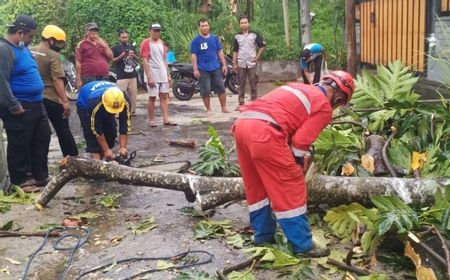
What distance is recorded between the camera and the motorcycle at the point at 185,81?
1327 cm

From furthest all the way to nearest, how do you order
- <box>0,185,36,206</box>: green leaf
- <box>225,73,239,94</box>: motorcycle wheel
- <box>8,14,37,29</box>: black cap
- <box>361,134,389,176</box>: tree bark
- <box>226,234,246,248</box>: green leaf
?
<box>225,73,239,94</box>: motorcycle wheel, <box>8,14,37,29</box>: black cap, <box>0,185,36,206</box>: green leaf, <box>361,134,389,176</box>: tree bark, <box>226,234,246,248</box>: green leaf

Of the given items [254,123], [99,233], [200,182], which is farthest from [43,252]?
[254,123]

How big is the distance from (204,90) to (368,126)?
544 cm

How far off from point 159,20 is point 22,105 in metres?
10.7

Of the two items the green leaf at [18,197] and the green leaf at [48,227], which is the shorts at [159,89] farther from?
the green leaf at [48,227]

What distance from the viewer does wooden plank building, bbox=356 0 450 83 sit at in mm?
8438

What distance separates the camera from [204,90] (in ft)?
34.3

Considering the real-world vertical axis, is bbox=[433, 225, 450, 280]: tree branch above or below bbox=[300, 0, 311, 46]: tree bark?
below

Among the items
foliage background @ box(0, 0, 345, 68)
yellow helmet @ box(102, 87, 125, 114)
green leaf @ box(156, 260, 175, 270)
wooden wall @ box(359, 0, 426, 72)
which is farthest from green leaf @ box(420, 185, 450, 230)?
foliage background @ box(0, 0, 345, 68)

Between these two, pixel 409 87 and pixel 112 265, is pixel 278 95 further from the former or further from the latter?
pixel 409 87

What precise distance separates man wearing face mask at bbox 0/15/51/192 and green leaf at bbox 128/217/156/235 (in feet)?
5.87

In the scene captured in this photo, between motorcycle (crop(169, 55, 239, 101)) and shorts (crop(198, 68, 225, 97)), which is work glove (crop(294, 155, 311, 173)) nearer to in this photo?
shorts (crop(198, 68, 225, 97))

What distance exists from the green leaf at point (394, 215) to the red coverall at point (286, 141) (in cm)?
55

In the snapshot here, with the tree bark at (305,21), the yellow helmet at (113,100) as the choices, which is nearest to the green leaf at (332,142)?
the yellow helmet at (113,100)
